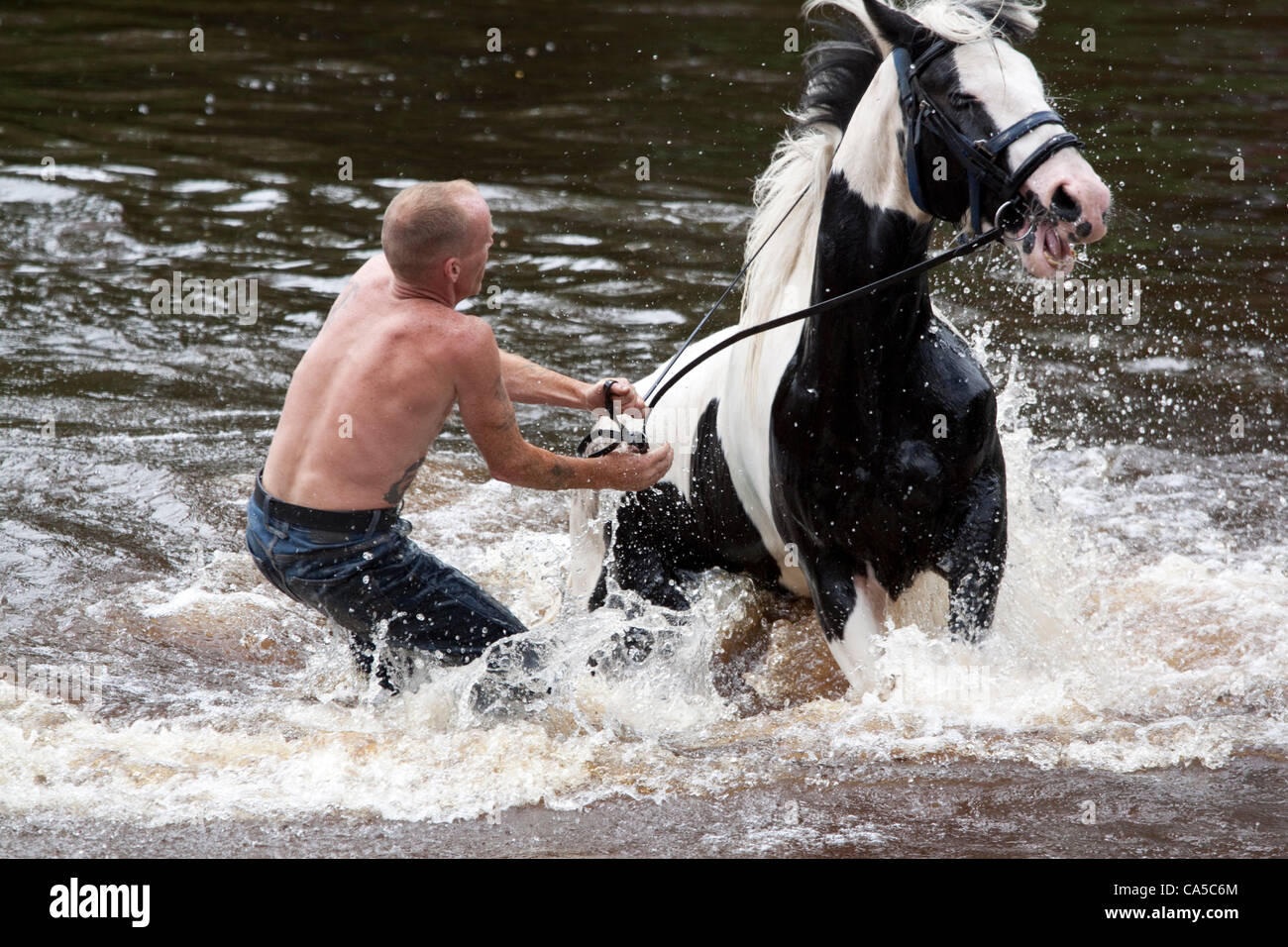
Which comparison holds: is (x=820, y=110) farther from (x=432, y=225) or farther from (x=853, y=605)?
(x=853, y=605)

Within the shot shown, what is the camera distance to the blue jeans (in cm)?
388

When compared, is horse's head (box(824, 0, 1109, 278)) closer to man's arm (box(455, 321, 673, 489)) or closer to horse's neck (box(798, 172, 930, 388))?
horse's neck (box(798, 172, 930, 388))

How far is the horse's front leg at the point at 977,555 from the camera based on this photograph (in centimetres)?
391

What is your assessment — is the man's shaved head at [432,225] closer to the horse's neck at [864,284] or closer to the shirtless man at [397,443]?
the shirtless man at [397,443]

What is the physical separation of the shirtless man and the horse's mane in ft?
1.77

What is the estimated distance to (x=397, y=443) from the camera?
3771 millimetres

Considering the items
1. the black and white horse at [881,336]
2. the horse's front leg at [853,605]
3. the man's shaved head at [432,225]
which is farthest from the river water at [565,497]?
the man's shaved head at [432,225]

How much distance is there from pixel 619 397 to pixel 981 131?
124 cm

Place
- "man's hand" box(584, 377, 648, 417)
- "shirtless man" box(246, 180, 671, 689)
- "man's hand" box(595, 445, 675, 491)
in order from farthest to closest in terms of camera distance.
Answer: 1. "man's hand" box(584, 377, 648, 417)
2. "man's hand" box(595, 445, 675, 491)
3. "shirtless man" box(246, 180, 671, 689)

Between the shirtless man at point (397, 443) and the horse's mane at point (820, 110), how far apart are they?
540 millimetres

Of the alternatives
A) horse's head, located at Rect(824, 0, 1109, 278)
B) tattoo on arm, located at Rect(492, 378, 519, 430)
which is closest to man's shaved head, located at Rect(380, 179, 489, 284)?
tattoo on arm, located at Rect(492, 378, 519, 430)

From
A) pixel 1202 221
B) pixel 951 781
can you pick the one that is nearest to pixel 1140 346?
pixel 1202 221

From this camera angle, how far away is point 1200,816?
3.47 m
